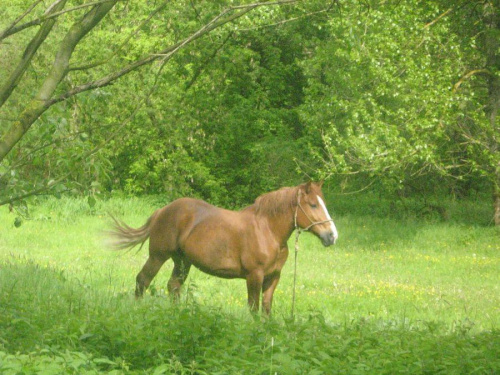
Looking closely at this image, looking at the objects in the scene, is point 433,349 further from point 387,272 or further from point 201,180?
point 201,180

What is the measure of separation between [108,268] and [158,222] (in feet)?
14.0

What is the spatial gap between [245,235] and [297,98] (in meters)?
20.8

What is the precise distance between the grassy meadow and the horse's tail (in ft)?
0.63

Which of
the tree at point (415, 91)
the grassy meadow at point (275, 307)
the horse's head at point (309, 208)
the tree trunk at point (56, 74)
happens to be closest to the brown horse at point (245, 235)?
the horse's head at point (309, 208)

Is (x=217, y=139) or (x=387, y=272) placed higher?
(x=217, y=139)

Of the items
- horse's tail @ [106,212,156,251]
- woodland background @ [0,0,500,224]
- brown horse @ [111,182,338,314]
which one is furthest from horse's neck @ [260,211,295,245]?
woodland background @ [0,0,500,224]

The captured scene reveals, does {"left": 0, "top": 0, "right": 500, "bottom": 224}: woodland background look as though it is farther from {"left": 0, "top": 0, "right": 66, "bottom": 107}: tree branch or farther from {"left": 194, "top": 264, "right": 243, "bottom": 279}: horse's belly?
{"left": 0, "top": 0, "right": 66, "bottom": 107}: tree branch

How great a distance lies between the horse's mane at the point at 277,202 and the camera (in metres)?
9.02

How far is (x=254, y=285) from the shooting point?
28.7ft

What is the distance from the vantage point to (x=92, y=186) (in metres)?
4.86

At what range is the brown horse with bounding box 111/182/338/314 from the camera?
8.88 metres

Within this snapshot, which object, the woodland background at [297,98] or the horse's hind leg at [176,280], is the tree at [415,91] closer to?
the woodland background at [297,98]

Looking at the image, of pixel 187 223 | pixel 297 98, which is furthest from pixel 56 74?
pixel 297 98

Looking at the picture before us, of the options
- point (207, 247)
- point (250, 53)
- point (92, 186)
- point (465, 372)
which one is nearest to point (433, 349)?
point (465, 372)
